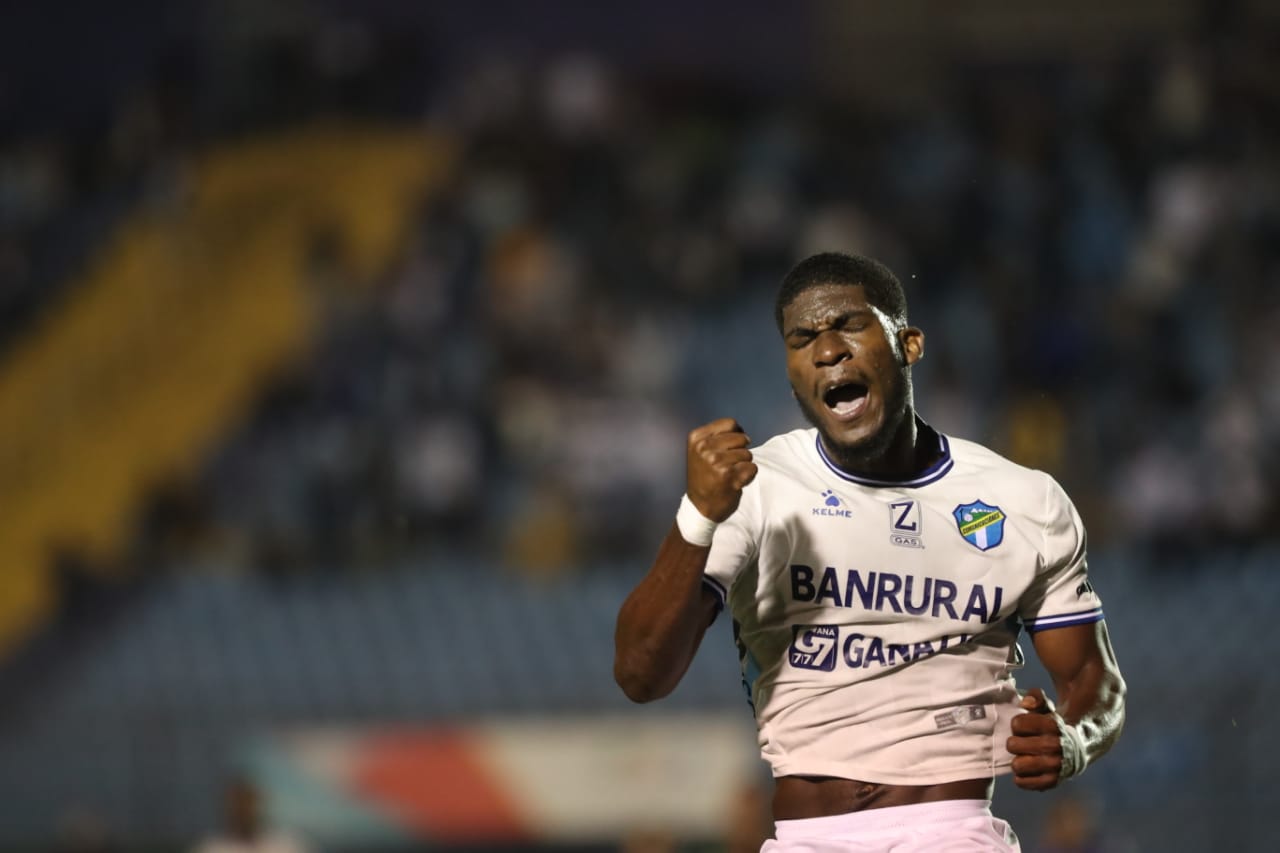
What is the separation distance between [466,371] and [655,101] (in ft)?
15.0

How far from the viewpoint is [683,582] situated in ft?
11.7

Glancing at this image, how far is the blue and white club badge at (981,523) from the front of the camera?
13.0 feet

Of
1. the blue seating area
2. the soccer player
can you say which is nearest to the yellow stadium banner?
the blue seating area

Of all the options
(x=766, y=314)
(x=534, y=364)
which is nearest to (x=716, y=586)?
(x=534, y=364)

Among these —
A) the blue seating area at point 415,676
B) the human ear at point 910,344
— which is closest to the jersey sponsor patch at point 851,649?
the human ear at point 910,344

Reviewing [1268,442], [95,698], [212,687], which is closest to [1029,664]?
[1268,442]

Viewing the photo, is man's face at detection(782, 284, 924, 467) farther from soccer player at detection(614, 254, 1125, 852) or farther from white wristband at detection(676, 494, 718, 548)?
white wristband at detection(676, 494, 718, 548)

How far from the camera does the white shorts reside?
3756 millimetres

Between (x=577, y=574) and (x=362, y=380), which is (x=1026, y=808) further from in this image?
(x=362, y=380)

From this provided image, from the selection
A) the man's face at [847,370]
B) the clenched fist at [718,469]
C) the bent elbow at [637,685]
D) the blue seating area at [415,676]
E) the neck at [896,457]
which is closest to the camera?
the clenched fist at [718,469]

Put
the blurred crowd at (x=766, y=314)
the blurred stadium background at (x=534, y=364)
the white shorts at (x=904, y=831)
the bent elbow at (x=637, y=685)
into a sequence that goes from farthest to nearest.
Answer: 1. the blurred crowd at (x=766, y=314)
2. the blurred stadium background at (x=534, y=364)
3. the white shorts at (x=904, y=831)
4. the bent elbow at (x=637, y=685)

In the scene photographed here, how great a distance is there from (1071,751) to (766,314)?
11402 millimetres

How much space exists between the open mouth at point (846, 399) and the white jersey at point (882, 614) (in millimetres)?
179

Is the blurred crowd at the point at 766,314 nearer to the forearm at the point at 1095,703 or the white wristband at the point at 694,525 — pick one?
the forearm at the point at 1095,703
